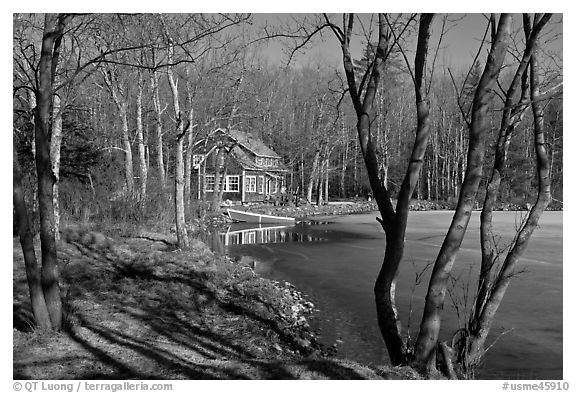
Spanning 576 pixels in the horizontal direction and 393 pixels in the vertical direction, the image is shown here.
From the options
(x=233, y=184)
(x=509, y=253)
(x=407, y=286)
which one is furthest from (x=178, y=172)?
(x=233, y=184)

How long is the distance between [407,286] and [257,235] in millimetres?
10346

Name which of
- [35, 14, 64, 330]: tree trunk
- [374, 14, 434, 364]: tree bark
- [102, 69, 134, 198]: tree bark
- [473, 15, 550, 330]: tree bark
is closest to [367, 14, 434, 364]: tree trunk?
[374, 14, 434, 364]: tree bark

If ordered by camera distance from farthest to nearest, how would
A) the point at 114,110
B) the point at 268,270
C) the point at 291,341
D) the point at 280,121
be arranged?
the point at 280,121 < the point at 114,110 < the point at 268,270 < the point at 291,341

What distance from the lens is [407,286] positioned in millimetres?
9125

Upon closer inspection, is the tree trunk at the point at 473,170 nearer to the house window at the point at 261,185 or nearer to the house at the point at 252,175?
the house at the point at 252,175

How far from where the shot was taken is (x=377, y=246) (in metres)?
15.3

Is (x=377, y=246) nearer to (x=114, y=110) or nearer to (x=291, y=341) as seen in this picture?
(x=291, y=341)

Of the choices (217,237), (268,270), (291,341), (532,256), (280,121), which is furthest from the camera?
(280,121)

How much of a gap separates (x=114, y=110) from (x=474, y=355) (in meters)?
18.1

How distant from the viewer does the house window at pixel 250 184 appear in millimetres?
34691

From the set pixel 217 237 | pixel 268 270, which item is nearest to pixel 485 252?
pixel 268 270

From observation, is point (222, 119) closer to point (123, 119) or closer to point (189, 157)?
point (189, 157)

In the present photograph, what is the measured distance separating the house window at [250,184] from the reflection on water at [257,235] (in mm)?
11353

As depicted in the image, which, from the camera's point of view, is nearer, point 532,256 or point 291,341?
point 291,341
